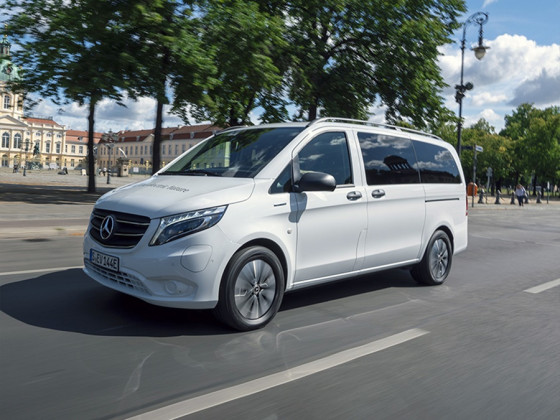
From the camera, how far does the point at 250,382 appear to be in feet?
11.2

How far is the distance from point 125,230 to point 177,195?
0.48 meters

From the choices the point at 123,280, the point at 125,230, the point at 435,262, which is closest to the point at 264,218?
the point at 125,230

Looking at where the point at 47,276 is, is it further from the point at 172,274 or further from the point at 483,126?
the point at 483,126

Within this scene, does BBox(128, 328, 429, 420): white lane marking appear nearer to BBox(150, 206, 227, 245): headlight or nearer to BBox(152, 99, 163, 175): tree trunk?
BBox(150, 206, 227, 245): headlight

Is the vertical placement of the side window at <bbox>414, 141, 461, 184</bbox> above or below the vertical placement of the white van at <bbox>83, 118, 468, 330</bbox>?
above

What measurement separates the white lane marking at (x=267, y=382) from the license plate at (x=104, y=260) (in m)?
1.56

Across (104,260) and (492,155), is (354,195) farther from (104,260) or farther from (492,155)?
(492,155)

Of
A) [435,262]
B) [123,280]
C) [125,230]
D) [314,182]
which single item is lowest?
[435,262]

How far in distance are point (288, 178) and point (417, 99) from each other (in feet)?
65.3

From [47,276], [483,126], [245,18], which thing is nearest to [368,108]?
[245,18]

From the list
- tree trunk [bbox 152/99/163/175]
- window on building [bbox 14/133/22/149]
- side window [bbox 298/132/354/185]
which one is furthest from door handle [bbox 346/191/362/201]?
window on building [bbox 14/133/22/149]

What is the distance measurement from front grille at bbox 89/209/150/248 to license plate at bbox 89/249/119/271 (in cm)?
9

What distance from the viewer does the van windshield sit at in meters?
4.91

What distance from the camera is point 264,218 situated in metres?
4.47
